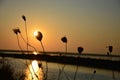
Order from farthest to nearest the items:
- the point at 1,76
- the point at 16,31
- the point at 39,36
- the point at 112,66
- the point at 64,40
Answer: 1. the point at 1,76
2. the point at 16,31
3. the point at 112,66
4. the point at 64,40
5. the point at 39,36

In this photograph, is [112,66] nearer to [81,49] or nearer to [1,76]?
[81,49]

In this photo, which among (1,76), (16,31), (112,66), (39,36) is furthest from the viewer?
(1,76)

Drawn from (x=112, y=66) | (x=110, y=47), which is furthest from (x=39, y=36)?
(x=112, y=66)

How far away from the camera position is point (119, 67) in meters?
6.19

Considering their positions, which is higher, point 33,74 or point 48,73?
point 33,74

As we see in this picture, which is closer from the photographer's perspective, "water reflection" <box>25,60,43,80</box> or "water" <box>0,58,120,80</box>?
"water reflection" <box>25,60,43,80</box>

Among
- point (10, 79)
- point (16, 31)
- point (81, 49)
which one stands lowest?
point (10, 79)

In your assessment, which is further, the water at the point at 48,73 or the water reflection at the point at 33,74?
the water at the point at 48,73

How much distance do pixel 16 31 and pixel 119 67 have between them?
2.45 metres

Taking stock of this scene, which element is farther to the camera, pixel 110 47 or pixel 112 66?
pixel 112 66

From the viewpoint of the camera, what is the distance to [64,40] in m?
5.93

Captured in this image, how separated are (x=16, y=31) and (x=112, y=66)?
7.48 ft

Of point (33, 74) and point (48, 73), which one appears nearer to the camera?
point (33, 74)

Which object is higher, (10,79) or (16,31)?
(16,31)
